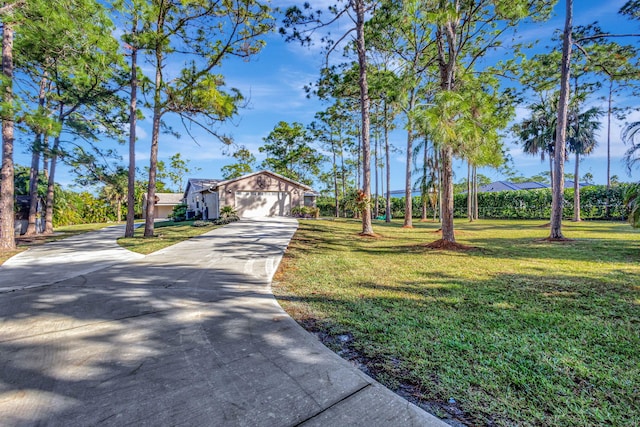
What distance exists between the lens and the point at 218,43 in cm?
1034

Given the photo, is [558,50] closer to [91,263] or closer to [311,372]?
[311,372]

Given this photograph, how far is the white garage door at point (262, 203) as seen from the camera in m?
22.3

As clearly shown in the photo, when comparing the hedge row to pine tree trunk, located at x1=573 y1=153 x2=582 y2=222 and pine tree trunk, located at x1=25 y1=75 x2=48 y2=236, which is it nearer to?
pine tree trunk, located at x1=573 y1=153 x2=582 y2=222

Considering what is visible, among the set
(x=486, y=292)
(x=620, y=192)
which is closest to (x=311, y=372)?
(x=486, y=292)

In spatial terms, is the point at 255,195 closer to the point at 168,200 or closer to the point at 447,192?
the point at 447,192

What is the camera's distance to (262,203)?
22719 mm

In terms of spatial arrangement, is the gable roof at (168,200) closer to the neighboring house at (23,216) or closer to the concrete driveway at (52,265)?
the neighboring house at (23,216)

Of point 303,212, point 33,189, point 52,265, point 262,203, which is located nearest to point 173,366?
point 52,265

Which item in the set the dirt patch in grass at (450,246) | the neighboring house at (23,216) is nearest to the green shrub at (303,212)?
the dirt patch in grass at (450,246)

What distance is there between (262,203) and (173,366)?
68.5 feet

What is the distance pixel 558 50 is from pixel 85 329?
57.5 feet

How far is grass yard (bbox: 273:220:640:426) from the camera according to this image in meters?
1.79

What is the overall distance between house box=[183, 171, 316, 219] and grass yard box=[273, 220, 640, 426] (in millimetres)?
17138

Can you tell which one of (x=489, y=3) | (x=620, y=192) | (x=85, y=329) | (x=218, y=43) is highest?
(x=218, y=43)
